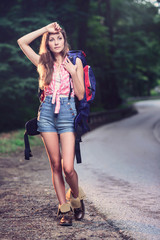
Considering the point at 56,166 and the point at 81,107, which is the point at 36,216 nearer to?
the point at 56,166

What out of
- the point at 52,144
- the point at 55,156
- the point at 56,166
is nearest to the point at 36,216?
the point at 56,166

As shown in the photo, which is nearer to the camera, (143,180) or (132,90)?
(143,180)

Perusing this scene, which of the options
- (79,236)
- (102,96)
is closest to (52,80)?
(79,236)

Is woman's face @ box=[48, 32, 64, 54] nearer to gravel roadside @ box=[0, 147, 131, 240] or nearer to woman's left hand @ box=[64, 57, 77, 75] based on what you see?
woman's left hand @ box=[64, 57, 77, 75]

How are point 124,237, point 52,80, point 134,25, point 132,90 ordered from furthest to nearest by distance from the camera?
point 132,90 < point 134,25 < point 52,80 < point 124,237

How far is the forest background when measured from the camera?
45.5 ft

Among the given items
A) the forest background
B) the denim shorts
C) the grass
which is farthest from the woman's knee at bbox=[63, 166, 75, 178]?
the grass

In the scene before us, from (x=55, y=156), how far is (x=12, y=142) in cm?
801

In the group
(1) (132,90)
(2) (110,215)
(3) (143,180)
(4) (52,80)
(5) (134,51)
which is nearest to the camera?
(4) (52,80)

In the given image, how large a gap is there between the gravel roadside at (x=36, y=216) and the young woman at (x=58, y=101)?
0.74 feet

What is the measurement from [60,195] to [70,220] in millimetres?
290

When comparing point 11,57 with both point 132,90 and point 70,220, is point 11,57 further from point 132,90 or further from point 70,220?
point 132,90

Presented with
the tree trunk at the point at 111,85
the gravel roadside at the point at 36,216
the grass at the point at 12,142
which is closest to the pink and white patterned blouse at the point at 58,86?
the gravel roadside at the point at 36,216

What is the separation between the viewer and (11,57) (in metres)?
13.8
